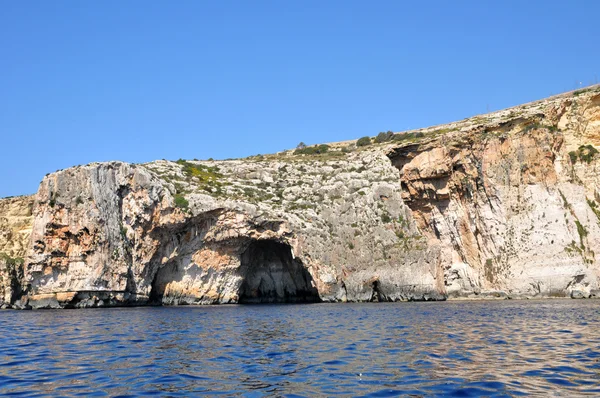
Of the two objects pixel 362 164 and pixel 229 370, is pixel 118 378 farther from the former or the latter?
pixel 362 164

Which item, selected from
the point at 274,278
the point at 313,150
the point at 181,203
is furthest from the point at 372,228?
the point at 313,150

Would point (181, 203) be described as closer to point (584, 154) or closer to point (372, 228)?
point (372, 228)

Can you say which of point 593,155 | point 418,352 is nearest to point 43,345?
point 418,352

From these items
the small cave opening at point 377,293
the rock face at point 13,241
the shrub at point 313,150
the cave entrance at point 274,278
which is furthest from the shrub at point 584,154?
the rock face at point 13,241

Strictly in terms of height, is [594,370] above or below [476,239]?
below

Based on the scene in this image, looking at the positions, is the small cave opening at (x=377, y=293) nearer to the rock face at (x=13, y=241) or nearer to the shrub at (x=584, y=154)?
the shrub at (x=584, y=154)

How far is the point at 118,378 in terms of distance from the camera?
13680 mm

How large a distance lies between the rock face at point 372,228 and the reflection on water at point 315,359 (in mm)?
24424

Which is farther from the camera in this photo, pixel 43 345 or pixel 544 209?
pixel 544 209

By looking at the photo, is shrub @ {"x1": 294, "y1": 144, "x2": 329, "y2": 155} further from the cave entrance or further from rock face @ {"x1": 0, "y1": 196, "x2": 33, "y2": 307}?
rock face @ {"x1": 0, "y1": 196, "x2": 33, "y2": 307}

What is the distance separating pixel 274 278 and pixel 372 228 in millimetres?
13595

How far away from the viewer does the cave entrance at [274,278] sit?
201ft

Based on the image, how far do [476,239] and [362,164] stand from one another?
18.2 m

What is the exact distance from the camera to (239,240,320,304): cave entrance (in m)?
61.3
